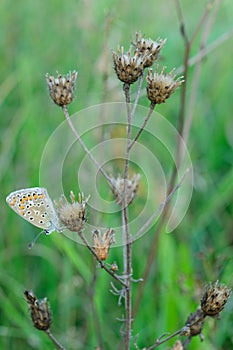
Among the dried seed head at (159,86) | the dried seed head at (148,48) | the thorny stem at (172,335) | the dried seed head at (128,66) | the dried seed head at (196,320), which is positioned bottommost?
the thorny stem at (172,335)

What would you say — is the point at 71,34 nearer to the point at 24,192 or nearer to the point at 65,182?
the point at 65,182

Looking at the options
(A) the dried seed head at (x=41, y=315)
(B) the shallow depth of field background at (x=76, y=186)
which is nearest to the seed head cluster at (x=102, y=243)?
(A) the dried seed head at (x=41, y=315)

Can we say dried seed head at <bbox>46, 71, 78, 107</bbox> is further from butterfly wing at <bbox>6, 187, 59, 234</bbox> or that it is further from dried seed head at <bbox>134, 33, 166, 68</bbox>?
butterfly wing at <bbox>6, 187, 59, 234</bbox>

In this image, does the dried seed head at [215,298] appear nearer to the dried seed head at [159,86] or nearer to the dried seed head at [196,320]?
the dried seed head at [196,320]

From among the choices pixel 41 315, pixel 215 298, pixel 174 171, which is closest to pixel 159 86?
pixel 215 298

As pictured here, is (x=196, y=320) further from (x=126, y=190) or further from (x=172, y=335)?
(x=126, y=190)

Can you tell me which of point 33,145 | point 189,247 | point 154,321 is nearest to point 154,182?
point 189,247
